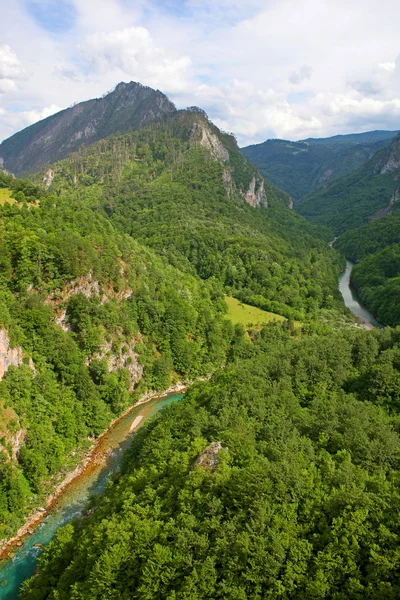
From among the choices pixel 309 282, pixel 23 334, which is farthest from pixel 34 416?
pixel 309 282

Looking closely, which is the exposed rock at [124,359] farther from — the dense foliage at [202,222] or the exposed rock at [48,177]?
the exposed rock at [48,177]

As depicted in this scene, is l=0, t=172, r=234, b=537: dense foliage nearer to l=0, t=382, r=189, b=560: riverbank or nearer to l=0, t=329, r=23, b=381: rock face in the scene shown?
l=0, t=329, r=23, b=381: rock face

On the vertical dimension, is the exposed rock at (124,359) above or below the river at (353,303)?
above

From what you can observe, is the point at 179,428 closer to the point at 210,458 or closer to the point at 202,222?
the point at 210,458

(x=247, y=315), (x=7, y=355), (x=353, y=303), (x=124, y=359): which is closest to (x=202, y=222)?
(x=247, y=315)

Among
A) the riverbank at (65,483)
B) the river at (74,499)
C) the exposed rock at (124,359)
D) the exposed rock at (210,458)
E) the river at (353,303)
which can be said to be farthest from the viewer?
the river at (353,303)

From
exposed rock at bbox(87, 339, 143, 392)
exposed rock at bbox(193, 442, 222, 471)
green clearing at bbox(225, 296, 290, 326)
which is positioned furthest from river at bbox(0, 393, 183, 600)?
green clearing at bbox(225, 296, 290, 326)

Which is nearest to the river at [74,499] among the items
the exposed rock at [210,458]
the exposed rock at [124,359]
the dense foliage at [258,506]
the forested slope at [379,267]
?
the dense foliage at [258,506]
